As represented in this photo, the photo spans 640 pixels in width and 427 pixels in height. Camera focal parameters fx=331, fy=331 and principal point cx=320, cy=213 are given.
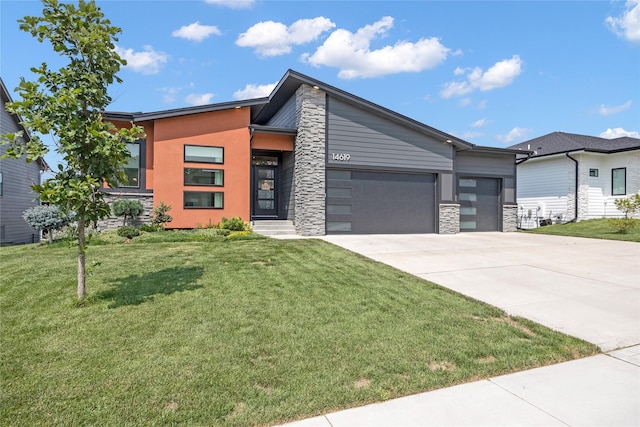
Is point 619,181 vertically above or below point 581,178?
below

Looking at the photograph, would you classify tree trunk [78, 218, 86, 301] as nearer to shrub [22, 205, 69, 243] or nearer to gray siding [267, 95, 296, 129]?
shrub [22, 205, 69, 243]

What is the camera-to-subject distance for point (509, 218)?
51.2 ft

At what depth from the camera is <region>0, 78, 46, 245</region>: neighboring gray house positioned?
46.8 feet

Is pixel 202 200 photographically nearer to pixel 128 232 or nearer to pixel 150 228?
pixel 150 228

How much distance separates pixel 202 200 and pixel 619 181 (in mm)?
21961

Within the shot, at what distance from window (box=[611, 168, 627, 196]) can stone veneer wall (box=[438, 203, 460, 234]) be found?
11561 mm

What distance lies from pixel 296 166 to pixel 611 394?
10887mm

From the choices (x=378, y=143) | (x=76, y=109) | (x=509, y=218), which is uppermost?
(x=378, y=143)

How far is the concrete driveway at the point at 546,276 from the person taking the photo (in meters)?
4.06

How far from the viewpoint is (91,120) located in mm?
4320

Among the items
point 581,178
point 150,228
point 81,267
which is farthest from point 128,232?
point 581,178

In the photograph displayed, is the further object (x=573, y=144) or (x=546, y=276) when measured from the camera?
(x=573, y=144)

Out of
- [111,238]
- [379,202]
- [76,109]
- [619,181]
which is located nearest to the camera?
[76,109]

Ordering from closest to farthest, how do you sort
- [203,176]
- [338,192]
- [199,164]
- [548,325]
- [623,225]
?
[548,325]
[199,164]
[203,176]
[338,192]
[623,225]
